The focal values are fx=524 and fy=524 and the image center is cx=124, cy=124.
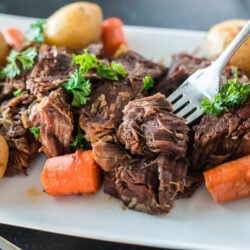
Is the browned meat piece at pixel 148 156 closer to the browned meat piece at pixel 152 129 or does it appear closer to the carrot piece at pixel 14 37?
the browned meat piece at pixel 152 129

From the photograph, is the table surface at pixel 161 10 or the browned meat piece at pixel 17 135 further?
the table surface at pixel 161 10

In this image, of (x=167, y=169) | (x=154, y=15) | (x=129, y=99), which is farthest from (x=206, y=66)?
(x=154, y=15)

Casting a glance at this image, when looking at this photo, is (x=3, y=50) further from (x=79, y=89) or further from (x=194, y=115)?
(x=194, y=115)

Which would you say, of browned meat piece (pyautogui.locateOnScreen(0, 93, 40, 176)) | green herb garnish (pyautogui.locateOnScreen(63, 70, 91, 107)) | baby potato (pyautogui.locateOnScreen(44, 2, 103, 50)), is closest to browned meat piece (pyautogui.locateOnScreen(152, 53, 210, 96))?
green herb garnish (pyautogui.locateOnScreen(63, 70, 91, 107))

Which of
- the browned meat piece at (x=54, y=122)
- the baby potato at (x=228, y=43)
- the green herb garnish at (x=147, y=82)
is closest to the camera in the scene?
the browned meat piece at (x=54, y=122)

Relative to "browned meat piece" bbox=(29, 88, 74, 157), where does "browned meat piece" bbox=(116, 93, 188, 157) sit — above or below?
above

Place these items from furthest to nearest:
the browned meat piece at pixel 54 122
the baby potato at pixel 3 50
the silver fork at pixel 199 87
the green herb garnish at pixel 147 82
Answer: the baby potato at pixel 3 50 → the green herb garnish at pixel 147 82 → the silver fork at pixel 199 87 → the browned meat piece at pixel 54 122

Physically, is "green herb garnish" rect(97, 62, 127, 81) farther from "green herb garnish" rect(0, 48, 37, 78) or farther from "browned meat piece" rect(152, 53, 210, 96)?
"green herb garnish" rect(0, 48, 37, 78)

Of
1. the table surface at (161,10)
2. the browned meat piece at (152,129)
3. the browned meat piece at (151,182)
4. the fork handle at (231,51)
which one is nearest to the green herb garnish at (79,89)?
the browned meat piece at (152,129)
